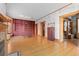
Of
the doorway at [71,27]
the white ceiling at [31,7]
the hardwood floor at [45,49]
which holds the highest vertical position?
the white ceiling at [31,7]

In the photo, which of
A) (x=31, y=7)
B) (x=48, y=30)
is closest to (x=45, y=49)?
(x=31, y=7)

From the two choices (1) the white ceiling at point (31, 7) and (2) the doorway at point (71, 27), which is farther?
(2) the doorway at point (71, 27)

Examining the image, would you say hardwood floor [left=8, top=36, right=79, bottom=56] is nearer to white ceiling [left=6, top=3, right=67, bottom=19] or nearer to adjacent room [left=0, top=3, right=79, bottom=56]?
adjacent room [left=0, top=3, right=79, bottom=56]

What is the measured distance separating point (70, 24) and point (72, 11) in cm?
551

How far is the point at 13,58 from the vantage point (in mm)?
1881

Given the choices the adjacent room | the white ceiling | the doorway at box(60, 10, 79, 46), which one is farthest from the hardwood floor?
the doorway at box(60, 10, 79, 46)

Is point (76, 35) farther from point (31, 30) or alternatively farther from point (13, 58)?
point (13, 58)

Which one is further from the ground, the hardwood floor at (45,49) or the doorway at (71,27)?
the doorway at (71,27)

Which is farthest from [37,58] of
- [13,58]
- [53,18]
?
[53,18]

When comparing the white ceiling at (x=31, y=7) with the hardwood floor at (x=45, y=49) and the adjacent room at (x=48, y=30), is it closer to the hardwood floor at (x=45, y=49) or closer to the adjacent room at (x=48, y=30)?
the adjacent room at (x=48, y=30)

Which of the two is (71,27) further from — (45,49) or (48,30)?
(45,49)

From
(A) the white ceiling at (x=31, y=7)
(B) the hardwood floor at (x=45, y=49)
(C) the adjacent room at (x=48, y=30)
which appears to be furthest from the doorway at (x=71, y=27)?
(B) the hardwood floor at (x=45, y=49)

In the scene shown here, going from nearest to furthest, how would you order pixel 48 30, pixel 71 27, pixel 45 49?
pixel 45 49, pixel 48 30, pixel 71 27

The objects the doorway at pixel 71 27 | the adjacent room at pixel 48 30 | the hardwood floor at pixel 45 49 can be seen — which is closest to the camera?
the hardwood floor at pixel 45 49
